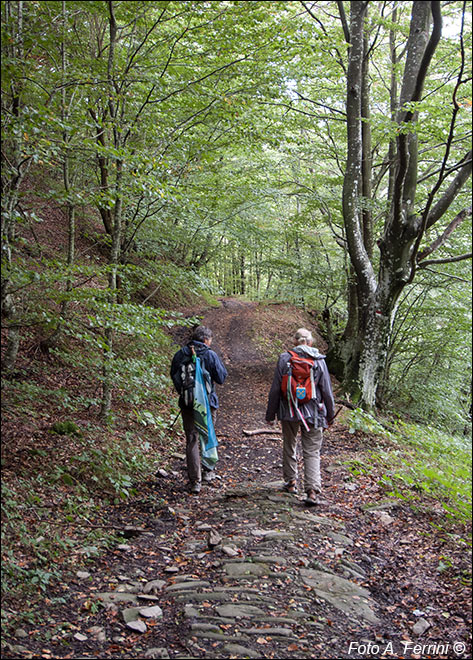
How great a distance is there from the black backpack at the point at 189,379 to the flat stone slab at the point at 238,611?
2.81 m

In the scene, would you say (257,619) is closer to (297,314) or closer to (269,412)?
(269,412)

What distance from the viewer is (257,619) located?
123 inches

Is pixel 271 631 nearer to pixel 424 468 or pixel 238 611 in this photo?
pixel 238 611

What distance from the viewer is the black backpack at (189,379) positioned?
5836 millimetres

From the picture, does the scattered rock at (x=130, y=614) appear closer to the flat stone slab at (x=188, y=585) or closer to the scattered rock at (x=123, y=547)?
the flat stone slab at (x=188, y=585)

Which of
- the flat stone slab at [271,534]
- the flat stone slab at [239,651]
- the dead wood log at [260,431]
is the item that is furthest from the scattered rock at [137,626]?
the dead wood log at [260,431]

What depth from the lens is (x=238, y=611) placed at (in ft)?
10.6

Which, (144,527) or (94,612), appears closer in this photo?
(94,612)

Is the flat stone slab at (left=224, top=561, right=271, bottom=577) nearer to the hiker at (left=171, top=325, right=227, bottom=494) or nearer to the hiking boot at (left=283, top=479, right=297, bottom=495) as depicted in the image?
the hiking boot at (left=283, top=479, right=297, bottom=495)

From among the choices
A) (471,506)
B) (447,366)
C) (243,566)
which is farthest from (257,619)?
(447,366)

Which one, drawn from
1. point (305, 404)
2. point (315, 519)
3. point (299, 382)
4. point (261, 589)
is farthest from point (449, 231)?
point (261, 589)

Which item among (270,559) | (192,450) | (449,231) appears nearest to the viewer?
(270,559)

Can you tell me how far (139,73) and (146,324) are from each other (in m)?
3.79

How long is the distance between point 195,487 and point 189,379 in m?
1.39
